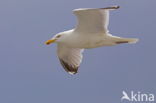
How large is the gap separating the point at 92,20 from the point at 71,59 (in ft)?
4.27

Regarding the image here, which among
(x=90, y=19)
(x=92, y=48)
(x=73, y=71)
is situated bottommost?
(x=73, y=71)

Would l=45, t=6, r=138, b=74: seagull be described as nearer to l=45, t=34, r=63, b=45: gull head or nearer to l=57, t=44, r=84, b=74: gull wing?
l=45, t=34, r=63, b=45: gull head

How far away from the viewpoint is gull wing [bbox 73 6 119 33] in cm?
672

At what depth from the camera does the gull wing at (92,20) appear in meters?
6.72

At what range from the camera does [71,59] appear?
8070 mm

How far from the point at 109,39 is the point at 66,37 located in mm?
675

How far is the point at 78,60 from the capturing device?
8.08m

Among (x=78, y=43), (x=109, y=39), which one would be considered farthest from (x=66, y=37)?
(x=109, y=39)

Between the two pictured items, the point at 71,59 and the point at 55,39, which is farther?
the point at 71,59

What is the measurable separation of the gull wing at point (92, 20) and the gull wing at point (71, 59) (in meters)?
0.98

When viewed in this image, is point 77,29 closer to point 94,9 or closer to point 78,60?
point 94,9

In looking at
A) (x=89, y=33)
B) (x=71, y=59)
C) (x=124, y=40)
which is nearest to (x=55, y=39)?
(x=89, y=33)

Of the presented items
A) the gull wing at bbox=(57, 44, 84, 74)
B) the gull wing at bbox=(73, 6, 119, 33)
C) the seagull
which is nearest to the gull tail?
the seagull

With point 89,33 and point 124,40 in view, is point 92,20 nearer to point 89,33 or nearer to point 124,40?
point 89,33
